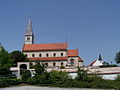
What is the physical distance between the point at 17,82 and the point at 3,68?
11.6m

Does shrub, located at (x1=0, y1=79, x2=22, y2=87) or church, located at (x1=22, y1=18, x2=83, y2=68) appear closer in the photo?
shrub, located at (x1=0, y1=79, x2=22, y2=87)

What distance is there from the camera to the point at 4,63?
45.8 meters

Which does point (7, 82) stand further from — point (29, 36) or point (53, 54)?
point (29, 36)

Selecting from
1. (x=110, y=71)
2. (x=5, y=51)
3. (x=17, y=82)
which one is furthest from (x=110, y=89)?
(x=5, y=51)

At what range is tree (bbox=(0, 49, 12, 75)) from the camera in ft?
145

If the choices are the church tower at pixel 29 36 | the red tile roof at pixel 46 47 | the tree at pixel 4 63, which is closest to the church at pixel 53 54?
the red tile roof at pixel 46 47

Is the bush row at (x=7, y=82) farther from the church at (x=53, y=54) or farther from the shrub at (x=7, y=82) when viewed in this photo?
the church at (x=53, y=54)

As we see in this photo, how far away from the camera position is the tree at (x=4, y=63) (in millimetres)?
44056

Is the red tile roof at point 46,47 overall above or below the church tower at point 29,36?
below

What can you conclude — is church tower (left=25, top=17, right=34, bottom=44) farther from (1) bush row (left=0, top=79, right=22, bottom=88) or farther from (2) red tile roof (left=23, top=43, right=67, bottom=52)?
(1) bush row (left=0, top=79, right=22, bottom=88)

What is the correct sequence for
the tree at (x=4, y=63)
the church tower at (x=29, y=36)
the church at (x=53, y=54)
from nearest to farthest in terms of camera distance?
the tree at (x=4, y=63)
the church at (x=53, y=54)
the church tower at (x=29, y=36)

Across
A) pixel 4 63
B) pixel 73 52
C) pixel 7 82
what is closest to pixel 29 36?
pixel 73 52

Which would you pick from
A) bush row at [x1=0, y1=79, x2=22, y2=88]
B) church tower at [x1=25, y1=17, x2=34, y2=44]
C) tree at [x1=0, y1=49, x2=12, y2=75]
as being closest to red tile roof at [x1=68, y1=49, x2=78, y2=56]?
church tower at [x1=25, y1=17, x2=34, y2=44]

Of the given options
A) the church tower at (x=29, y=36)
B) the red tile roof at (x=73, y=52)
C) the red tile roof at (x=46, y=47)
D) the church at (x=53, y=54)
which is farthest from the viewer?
the church tower at (x=29, y=36)
